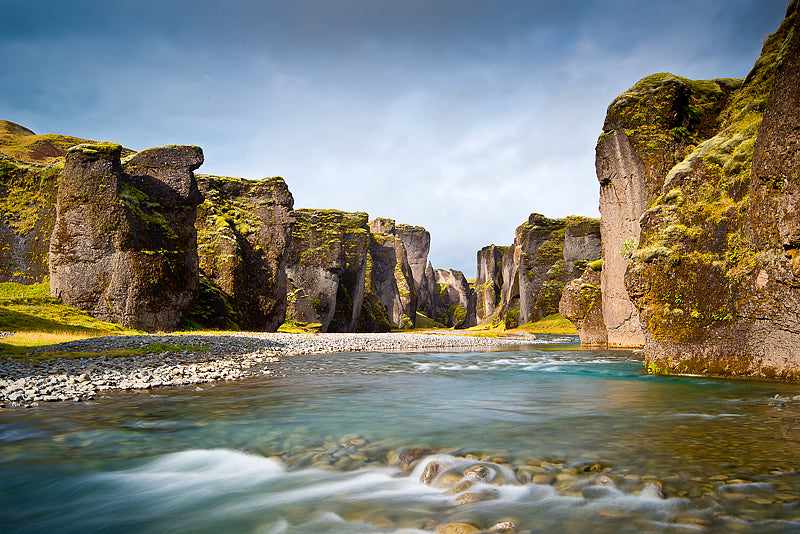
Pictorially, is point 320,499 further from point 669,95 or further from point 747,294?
point 669,95

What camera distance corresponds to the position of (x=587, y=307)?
29.4 meters

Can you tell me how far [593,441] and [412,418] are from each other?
3.05 metres

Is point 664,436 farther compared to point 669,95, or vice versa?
point 669,95

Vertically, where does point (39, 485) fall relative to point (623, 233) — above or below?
below

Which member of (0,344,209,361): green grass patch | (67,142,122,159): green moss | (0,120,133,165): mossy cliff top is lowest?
(0,344,209,361): green grass patch

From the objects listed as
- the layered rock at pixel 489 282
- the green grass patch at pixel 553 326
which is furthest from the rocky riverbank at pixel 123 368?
the layered rock at pixel 489 282

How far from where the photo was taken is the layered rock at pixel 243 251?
3412 cm

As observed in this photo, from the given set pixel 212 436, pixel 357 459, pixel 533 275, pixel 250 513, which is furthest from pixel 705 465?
pixel 533 275

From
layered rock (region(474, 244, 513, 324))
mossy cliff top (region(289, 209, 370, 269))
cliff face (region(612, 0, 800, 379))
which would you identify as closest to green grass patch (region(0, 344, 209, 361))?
cliff face (region(612, 0, 800, 379))

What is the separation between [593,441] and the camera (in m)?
6.02

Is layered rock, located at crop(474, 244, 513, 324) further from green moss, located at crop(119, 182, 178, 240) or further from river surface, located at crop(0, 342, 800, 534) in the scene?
river surface, located at crop(0, 342, 800, 534)

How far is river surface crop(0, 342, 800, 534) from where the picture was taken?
4055 millimetres

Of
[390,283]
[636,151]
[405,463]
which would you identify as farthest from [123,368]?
[390,283]

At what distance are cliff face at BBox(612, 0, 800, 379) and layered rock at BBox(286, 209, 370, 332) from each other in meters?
37.4
